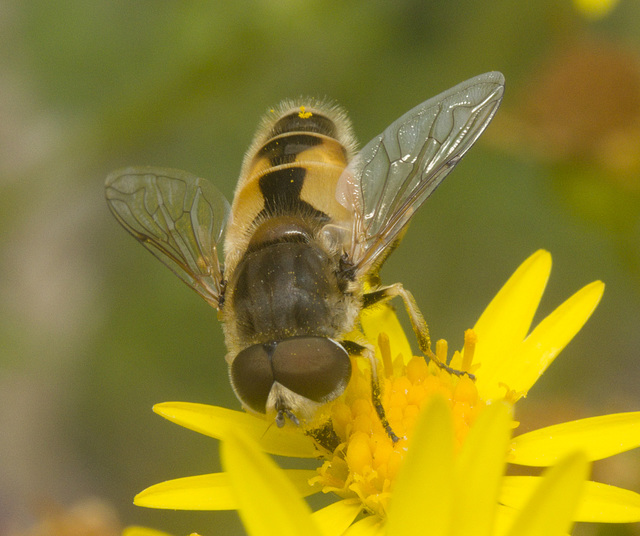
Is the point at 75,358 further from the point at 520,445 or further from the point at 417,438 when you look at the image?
the point at 417,438

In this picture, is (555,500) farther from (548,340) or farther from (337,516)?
(548,340)

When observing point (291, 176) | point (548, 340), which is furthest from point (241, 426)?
point (548, 340)

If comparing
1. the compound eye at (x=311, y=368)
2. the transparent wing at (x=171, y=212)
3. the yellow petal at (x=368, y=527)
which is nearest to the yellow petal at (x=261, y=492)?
the compound eye at (x=311, y=368)

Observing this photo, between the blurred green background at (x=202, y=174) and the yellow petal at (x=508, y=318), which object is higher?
the blurred green background at (x=202, y=174)

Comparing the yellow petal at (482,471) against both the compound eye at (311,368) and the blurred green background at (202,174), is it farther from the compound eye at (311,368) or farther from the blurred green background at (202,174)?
the blurred green background at (202,174)

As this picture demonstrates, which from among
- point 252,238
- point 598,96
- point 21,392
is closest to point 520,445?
point 252,238

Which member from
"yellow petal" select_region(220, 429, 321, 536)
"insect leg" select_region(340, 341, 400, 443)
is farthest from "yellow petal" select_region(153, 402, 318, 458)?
"yellow petal" select_region(220, 429, 321, 536)

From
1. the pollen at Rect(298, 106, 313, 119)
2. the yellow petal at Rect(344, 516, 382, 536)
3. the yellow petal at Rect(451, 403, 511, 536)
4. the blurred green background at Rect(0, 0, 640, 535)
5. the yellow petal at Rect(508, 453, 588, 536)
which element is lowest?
the yellow petal at Rect(508, 453, 588, 536)

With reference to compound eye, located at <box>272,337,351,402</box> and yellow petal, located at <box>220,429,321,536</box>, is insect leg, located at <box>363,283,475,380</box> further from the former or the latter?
yellow petal, located at <box>220,429,321,536</box>
